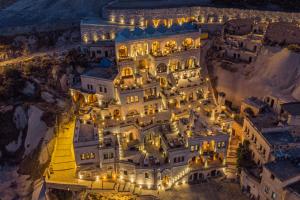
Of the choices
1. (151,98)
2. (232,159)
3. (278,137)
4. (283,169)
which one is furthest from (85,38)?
(283,169)

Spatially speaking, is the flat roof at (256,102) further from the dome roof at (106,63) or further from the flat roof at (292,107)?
the dome roof at (106,63)

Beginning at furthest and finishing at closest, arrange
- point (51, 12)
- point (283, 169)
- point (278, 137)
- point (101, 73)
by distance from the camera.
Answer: point (51, 12) < point (101, 73) < point (278, 137) < point (283, 169)

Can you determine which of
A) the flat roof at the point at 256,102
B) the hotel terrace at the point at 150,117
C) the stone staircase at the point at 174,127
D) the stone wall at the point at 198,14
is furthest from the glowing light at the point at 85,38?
the flat roof at the point at 256,102

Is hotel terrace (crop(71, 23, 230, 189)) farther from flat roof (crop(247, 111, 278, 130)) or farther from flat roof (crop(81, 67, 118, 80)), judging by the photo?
flat roof (crop(247, 111, 278, 130))

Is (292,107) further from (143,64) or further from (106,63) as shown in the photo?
(106,63)

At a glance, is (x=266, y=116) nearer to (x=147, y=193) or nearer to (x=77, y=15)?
(x=147, y=193)

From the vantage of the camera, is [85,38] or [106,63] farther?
[85,38]
